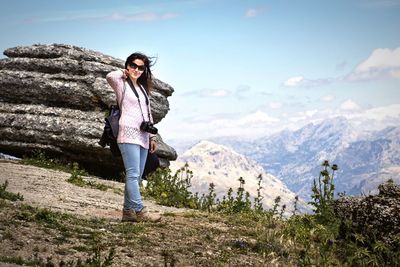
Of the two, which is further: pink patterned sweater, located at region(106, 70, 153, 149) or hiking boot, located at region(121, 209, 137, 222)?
hiking boot, located at region(121, 209, 137, 222)

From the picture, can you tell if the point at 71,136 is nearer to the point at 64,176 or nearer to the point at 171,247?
the point at 64,176

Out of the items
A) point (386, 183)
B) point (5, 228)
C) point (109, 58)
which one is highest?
point (109, 58)

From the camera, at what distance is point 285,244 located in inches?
366

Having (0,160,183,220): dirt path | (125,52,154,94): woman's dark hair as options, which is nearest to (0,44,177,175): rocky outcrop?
(0,160,183,220): dirt path

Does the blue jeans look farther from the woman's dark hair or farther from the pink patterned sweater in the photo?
the woman's dark hair

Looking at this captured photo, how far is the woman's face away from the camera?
10.3 metres

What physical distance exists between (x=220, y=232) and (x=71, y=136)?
41.6ft

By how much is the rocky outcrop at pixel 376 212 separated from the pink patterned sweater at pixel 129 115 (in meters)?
4.30

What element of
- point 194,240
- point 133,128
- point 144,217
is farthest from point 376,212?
point 133,128

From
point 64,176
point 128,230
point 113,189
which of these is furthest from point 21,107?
point 128,230

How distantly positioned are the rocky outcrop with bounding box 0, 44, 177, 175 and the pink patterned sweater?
11122mm

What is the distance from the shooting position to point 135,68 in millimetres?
10328

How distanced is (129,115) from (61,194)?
14.1ft

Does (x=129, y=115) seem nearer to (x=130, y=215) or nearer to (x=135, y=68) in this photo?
(x=135, y=68)
